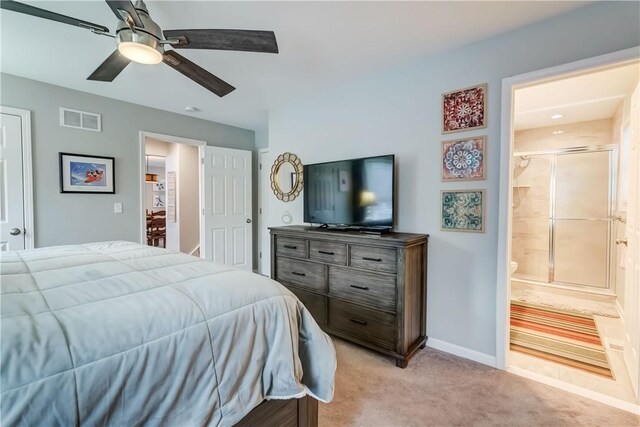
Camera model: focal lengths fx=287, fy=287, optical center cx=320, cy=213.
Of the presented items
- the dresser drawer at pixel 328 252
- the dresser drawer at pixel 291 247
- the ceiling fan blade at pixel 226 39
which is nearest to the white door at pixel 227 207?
the dresser drawer at pixel 291 247

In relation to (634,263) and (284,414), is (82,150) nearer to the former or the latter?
(284,414)

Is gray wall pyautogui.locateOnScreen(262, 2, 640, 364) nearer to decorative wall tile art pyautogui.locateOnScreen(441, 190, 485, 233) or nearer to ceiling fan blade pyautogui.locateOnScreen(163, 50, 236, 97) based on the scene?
decorative wall tile art pyautogui.locateOnScreen(441, 190, 485, 233)

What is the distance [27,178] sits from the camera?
288 cm

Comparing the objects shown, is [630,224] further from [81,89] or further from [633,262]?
[81,89]

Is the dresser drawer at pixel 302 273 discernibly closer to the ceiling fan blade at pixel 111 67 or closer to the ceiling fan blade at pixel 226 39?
the ceiling fan blade at pixel 226 39

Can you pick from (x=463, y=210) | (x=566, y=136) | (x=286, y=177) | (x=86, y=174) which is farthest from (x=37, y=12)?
(x=566, y=136)

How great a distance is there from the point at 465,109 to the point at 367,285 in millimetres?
1593

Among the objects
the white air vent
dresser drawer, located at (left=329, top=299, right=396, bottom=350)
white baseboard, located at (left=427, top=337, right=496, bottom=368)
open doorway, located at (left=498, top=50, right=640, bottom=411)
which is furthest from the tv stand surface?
the white air vent

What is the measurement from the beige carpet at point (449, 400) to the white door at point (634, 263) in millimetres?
453

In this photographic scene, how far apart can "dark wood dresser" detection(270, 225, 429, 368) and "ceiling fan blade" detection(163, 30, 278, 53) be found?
1.46m

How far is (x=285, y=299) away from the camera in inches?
49.1

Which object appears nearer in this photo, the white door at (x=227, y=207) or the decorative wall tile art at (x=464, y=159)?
the decorative wall tile art at (x=464, y=159)

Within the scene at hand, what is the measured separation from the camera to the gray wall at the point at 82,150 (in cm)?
294

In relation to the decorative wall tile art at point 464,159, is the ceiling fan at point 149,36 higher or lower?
higher
